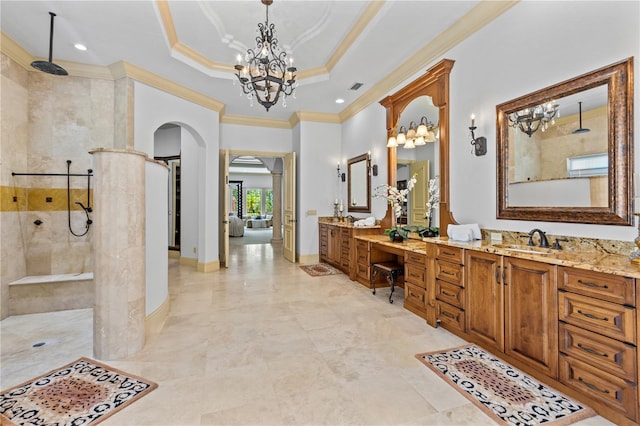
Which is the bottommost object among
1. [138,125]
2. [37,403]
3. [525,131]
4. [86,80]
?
[37,403]

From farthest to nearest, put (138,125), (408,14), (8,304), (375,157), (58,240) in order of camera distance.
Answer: (375,157) → (138,125) → (58,240) → (8,304) → (408,14)

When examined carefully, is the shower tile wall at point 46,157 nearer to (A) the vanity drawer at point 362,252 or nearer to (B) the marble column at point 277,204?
(A) the vanity drawer at point 362,252

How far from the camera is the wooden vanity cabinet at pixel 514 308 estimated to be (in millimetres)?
2080

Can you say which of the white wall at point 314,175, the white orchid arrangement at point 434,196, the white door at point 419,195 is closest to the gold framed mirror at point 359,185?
the white wall at point 314,175

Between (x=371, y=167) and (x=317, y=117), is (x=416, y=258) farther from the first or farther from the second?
(x=317, y=117)

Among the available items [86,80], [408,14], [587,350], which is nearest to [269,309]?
[587,350]

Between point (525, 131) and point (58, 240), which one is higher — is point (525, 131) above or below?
above

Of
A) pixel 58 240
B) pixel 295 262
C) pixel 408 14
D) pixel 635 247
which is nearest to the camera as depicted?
pixel 635 247

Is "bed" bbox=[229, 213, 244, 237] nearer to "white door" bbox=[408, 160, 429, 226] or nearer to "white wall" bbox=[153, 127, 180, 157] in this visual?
"white wall" bbox=[153, 127, 180, 157]

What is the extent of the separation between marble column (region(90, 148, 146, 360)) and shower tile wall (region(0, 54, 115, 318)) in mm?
2096

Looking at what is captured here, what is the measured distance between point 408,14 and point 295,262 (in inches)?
198

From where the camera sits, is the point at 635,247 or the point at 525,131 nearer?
the point at 635,247

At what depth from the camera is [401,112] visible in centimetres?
468

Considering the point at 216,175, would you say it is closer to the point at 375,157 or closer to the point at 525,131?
the point at 375,157
